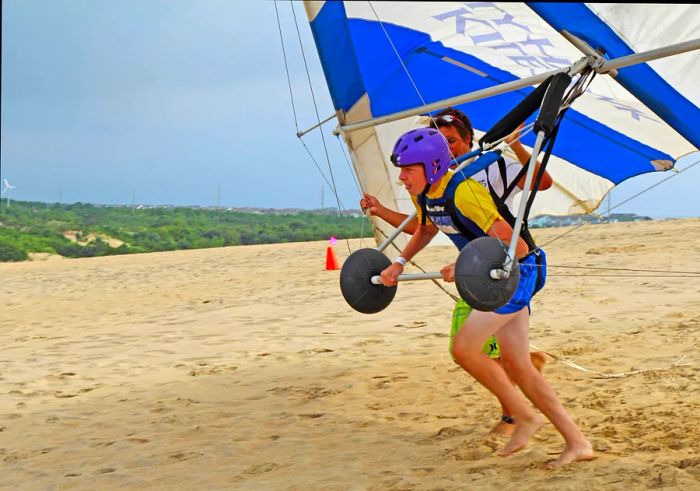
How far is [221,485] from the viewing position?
412 cm

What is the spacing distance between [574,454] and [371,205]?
5.52ft

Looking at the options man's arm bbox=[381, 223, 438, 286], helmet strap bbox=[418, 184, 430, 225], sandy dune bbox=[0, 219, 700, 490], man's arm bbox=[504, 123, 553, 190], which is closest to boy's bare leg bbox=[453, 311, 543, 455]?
sandy dune bbox=[0, 219, 700, 490]

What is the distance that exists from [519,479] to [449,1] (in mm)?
2660

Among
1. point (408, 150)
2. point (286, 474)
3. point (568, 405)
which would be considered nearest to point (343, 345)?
point (568, 405)

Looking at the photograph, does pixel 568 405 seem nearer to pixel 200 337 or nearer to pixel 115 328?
pixel 200 337

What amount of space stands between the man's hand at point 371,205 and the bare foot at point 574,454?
1.57 m

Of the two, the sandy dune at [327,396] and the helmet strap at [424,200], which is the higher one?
the helmet strap at [424,200]

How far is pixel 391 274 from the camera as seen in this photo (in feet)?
13.8

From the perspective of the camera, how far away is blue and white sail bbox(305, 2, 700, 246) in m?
4.66

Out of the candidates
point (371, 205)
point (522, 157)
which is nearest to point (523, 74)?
point (522, 157)

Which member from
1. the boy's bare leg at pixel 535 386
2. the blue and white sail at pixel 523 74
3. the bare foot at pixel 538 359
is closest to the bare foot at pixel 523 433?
the boy's bare leg at pixel 535 386

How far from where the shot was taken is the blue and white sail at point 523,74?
4660 mm

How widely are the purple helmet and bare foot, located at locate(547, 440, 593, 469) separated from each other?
136cm

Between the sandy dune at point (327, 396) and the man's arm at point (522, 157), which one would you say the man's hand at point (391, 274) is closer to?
the man's arm at point (522, 157)
